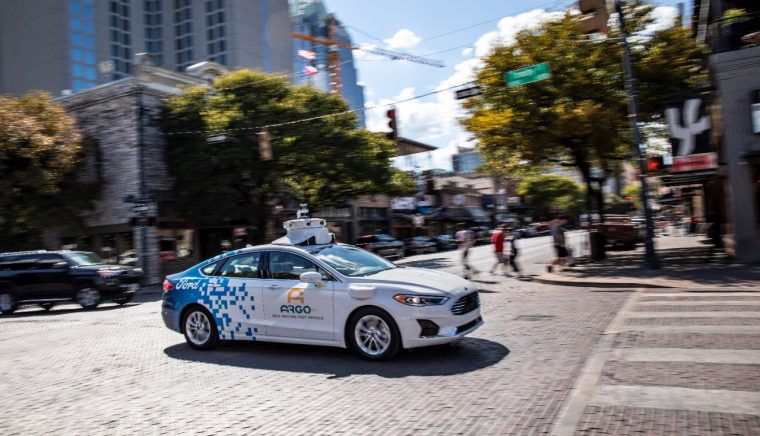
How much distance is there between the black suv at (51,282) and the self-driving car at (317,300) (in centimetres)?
871

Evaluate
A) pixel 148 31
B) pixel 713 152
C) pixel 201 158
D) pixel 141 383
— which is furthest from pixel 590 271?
pixel 148 31

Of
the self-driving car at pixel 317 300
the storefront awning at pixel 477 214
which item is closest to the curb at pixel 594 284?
the self-driving car at pixel 317 300

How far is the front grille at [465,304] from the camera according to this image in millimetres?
6789

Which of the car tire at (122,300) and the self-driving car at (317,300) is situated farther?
the car tire at (122,300)

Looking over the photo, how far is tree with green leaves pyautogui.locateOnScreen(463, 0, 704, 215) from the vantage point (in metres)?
18.8

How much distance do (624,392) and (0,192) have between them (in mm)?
25588

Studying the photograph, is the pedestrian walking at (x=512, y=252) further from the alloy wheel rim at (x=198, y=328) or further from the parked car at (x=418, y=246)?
the parked car at (x=418, y=246)

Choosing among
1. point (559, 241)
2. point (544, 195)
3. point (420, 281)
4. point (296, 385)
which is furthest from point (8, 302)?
point (544, 195)

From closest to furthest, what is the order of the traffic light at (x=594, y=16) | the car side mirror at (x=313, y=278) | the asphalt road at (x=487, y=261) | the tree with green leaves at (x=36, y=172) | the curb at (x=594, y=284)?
the car side mirror at (x=313, y=278)
the traffic light at (x=594, y=16)
the curb at (x=594, y=284)
the asphalt road at (x=487, y=261)
the tree with green leaves at (x=36, y=172)

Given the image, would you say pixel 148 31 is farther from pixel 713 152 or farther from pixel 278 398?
pixel 278 398

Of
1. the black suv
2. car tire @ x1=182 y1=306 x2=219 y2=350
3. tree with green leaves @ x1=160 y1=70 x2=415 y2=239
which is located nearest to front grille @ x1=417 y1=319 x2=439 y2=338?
car tire @ x1=182 y1=306 x2=219 y2=350

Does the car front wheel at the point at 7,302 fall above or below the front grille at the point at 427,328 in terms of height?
below

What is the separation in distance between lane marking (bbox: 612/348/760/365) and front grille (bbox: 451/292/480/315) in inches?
67.4

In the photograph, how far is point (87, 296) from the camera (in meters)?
16.0
